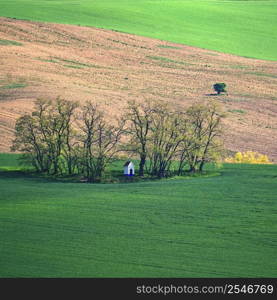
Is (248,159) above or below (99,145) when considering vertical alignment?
below

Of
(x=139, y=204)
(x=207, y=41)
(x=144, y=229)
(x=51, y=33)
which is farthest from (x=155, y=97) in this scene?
(x=144, y=229)

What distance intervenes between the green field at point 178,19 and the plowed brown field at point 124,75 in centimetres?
434

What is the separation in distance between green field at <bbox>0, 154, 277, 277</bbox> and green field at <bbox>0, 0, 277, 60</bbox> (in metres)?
53.4

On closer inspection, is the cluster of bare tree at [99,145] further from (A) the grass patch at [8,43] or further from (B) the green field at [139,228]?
(A) the grass patch at [8,43]

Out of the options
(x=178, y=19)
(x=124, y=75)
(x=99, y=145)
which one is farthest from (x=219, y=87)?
(x=99, y=145)

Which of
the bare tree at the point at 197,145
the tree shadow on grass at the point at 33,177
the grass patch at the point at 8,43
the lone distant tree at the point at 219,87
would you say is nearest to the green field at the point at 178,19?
the grass patch at the point at 8,43

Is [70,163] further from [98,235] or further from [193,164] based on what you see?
[98,235]

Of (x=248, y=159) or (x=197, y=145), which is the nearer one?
(x=197, y=145)

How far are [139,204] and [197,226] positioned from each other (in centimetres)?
478

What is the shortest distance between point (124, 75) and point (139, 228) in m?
49.6

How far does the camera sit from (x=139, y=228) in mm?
31281

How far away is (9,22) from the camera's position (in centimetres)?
8919

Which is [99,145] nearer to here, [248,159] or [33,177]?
[33,177]

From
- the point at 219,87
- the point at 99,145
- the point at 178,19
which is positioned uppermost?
the point at 178,19
